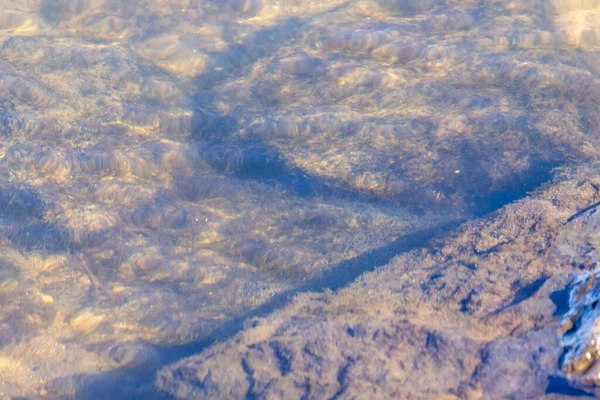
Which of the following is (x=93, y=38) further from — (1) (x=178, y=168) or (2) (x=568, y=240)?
(2) (x=568, y=240)

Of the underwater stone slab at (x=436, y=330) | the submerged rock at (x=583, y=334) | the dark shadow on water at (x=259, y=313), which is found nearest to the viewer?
the submerged rock at (x=583, y=334)

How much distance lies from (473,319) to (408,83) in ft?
10.6

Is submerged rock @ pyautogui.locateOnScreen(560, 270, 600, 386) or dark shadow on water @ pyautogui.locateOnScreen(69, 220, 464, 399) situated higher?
submerged rock @ pyautogui.locateOnScreen(560, 270, 600, 386)

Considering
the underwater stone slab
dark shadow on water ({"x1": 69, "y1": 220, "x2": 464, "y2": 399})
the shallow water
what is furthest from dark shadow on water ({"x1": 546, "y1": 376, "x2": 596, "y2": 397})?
the shallow water

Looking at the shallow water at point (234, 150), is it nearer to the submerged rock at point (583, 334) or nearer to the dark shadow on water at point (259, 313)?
the dark shadow on water at point (259, 313)

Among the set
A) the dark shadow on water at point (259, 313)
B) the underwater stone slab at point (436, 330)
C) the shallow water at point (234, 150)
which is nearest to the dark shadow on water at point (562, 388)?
the underwater stone slab at point (436, 330)

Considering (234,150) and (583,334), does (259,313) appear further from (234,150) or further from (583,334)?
(583,334)

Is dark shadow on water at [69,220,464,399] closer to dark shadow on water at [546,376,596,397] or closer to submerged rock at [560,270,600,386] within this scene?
submerged rock at [560,270,600,386]

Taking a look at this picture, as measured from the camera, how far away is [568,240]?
10.0ft

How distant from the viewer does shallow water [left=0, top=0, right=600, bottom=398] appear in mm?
3543

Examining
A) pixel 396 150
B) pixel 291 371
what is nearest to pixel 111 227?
pixel 291 371

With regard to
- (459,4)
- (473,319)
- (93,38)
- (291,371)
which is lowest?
(291,371)

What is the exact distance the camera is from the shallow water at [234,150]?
11.6 ft

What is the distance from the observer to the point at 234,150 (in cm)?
467
